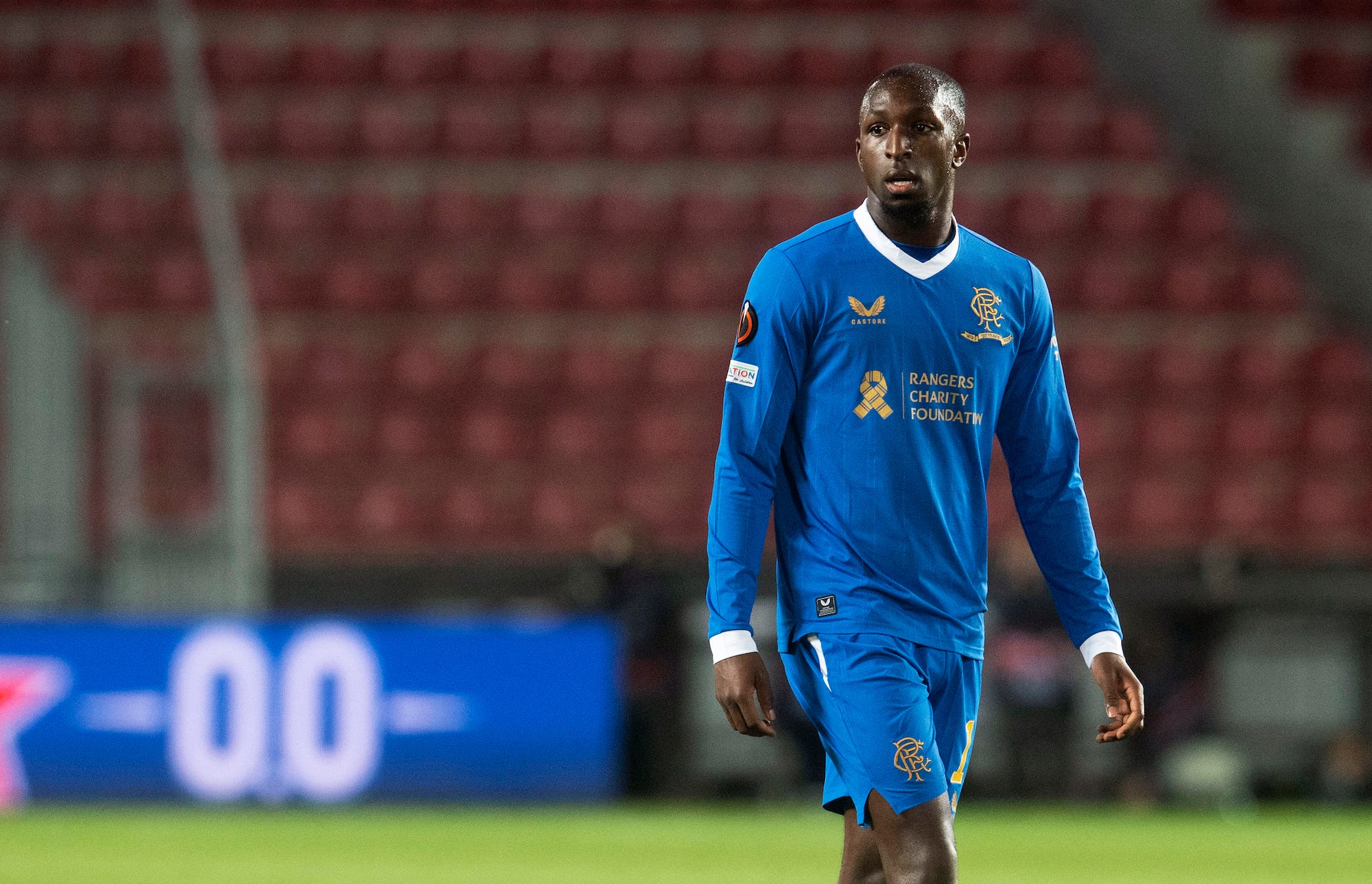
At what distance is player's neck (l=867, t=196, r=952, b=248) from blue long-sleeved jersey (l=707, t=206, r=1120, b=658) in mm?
24

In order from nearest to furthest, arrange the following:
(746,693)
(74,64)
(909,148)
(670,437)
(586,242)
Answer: (746,693) < (909,148) < (670,437) < (586,242) < (74,64)

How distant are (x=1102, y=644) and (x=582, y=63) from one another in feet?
41.8

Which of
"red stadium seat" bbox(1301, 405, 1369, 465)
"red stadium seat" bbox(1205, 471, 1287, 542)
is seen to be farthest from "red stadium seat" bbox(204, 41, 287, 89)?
"red stadium seat" bbox(1301, 405, 1369, 465)

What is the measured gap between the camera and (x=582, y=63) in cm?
1580

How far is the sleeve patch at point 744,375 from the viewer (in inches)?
137

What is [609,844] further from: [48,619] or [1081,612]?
[1081,612]

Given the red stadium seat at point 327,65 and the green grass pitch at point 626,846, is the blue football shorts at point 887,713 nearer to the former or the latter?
the green grass pitch at point 626,846

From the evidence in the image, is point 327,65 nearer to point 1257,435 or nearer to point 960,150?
point 1257,435

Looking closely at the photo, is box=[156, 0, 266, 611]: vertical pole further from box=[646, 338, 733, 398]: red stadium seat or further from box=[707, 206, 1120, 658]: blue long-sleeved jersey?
box=[707, 206, 1120, 658]: blue long-sleeved jersey

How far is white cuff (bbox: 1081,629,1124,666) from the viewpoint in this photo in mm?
3664

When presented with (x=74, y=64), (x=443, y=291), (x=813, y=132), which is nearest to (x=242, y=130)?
(x=74, y=64)

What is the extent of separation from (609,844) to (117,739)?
3168 millimetres

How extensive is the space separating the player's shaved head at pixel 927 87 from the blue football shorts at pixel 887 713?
3.12 ft

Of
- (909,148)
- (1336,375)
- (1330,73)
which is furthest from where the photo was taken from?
(1330,73)
